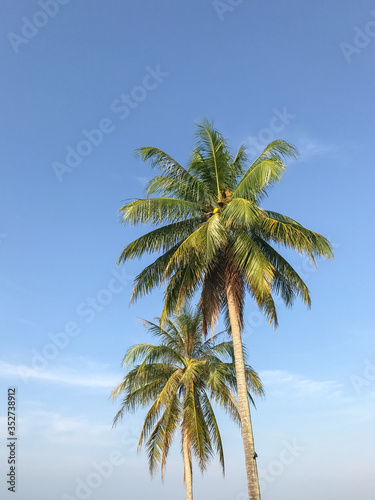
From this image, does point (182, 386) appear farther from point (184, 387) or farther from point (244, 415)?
point (244, 415)

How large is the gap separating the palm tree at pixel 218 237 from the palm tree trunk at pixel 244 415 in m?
0.04

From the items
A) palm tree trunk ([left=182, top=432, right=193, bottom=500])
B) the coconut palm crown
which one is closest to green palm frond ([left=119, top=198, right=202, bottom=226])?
the coconut palm crown

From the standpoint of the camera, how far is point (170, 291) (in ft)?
62.1

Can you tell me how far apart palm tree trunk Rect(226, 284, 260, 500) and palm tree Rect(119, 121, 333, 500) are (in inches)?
1.4

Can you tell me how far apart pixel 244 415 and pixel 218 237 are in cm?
535

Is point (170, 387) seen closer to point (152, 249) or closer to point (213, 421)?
point (213, 421)

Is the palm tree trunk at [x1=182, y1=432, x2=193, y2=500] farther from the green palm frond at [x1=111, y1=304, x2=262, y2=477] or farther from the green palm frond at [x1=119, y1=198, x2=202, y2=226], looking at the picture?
the green palm frond at [x1=119, y1=198, x2=202, y2=226]

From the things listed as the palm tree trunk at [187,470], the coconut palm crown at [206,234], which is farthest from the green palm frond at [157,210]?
the palm tree trunk at [187,470]

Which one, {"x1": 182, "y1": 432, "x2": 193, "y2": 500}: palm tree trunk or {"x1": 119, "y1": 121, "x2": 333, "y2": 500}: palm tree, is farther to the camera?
{"x1": 182, "y1": 432, "x2": 193, "y2": 500}: palm tree trunk

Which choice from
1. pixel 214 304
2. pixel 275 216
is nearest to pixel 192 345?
pixel 214 304

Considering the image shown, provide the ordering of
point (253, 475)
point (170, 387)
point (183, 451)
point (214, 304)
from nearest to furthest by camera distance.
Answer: point (253, 475), point (214, 304), point (170, 387), point (183, 451)

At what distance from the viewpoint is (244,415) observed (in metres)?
16.2

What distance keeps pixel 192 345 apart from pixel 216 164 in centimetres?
1109

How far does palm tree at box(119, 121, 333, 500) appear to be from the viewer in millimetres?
17172
